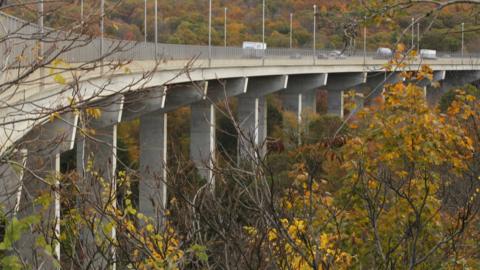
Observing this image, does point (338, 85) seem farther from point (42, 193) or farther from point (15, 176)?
point (42, 193)

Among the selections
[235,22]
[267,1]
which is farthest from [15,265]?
[267,1]

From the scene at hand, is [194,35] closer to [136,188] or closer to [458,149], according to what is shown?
[136,188]

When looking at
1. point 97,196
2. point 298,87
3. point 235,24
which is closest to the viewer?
point 97,196

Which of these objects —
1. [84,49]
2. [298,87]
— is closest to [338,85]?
[298,87]

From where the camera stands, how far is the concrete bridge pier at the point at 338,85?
69.4 m

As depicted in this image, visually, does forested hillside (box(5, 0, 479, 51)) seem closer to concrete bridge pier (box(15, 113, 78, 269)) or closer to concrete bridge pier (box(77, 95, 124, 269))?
concrete bridge pier (box(15, 113, 78, 269))

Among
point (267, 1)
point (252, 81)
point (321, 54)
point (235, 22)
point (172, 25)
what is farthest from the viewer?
point (267, 1)

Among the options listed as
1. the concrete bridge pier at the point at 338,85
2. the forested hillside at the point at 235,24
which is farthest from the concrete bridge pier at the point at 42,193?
the concrete bridge pier at the point at 338,85

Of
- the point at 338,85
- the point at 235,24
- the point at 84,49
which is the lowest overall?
the point at 338,85

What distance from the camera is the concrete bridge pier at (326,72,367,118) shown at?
6944 centimetres

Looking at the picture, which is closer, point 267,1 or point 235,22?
point 235,22

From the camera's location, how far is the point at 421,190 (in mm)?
11141

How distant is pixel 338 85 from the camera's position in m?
70.2

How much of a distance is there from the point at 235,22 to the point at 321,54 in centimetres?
2755
